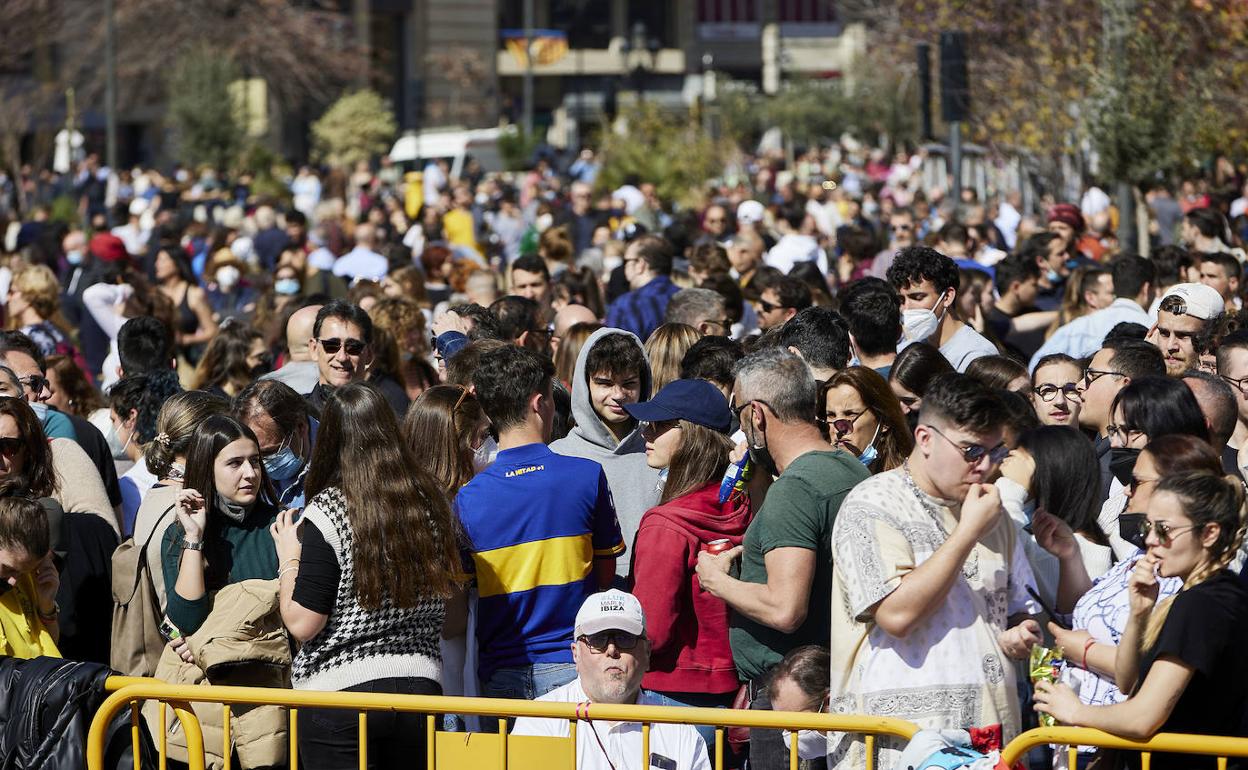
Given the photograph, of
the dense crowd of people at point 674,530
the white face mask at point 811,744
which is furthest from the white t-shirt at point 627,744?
the white face mask at point 811,744

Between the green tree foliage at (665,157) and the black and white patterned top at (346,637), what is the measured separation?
22.5 metres

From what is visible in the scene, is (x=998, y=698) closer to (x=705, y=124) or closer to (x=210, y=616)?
(x=210, y=616)

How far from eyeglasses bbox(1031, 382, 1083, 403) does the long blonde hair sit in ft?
8.55

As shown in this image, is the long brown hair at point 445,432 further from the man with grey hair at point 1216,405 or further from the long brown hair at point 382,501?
the man with grey hair at point 1216,405

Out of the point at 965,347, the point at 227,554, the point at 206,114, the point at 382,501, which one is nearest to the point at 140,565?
the point at 227,554

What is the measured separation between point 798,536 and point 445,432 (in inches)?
60.6

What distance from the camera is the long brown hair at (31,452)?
5.77 meters

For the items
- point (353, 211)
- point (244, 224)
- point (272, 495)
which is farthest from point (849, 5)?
point (272, 495)

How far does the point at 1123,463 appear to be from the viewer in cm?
543

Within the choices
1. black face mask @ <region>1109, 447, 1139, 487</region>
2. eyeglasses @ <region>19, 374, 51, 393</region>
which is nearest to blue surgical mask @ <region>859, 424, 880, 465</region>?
black face mask @ <region>1109, 447, 1139, 487</region>

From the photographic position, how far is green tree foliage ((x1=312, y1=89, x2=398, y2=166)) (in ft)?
146

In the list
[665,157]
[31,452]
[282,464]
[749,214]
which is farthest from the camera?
[665,157]

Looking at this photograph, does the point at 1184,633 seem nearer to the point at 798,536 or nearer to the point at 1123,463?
the point at 798,536

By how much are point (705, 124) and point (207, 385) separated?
2650cm
